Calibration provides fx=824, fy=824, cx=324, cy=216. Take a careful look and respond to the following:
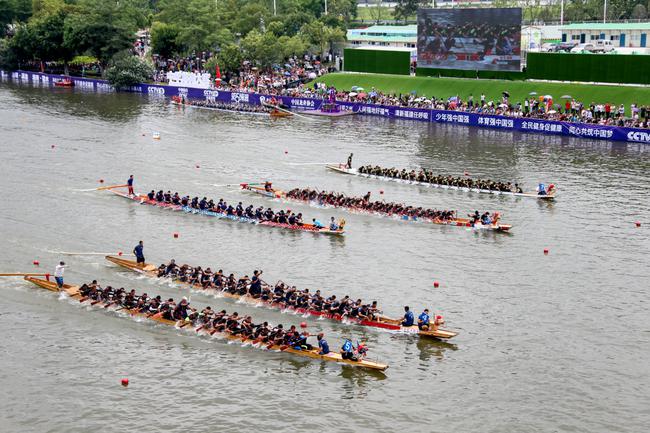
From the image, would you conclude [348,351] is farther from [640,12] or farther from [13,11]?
[13,11]

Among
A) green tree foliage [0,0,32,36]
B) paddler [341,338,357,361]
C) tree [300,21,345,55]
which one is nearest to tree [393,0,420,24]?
tree [300,21,345,55]

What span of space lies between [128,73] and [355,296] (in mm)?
69078

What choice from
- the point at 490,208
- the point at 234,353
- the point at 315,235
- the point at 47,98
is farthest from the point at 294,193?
the point at 47,98

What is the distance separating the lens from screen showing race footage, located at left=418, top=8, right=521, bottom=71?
74.9m

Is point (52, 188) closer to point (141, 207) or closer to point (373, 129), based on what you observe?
point (141, 207)

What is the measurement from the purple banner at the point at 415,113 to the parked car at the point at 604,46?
1943 centimetres

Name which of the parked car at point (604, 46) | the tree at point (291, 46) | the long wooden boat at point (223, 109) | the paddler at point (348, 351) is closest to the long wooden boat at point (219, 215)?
the paddler at point (348, 351)

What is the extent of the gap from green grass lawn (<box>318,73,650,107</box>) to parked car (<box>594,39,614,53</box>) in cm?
1230

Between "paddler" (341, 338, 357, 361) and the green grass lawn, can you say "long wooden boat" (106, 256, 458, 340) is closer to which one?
"paddler" (341, 338, 357, 361)

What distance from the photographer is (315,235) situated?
4216 cm

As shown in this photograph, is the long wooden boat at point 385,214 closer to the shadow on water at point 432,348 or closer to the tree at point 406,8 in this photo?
the shadow on water at point 432,348

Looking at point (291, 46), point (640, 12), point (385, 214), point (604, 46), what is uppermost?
point (640, 12)

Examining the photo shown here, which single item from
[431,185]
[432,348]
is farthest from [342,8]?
[432,348]

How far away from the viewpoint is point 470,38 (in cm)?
7762
